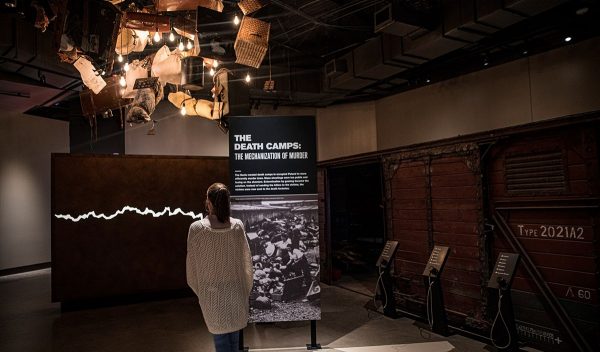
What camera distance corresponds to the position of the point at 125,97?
4.80m

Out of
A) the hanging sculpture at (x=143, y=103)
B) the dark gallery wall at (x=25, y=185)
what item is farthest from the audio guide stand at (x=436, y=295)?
the dark gallery wall at (x=25, y=185)

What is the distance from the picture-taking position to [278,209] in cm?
461

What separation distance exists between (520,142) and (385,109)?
Answer: 5.45 meters

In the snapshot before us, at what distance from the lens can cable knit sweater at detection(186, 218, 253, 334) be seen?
2.88m

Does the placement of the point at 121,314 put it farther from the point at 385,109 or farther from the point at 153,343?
the point at 385,109

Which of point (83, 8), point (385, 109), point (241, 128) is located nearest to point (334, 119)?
point (385, 109)

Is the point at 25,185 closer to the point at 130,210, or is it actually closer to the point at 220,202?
the point at 130,210

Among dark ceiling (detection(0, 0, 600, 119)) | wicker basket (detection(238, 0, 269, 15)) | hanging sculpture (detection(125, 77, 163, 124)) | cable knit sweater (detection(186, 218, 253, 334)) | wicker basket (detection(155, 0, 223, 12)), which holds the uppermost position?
dark ceiling (detection(0, 0, 600, 119))

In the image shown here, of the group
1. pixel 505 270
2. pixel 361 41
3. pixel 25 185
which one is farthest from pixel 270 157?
pixel 25 185

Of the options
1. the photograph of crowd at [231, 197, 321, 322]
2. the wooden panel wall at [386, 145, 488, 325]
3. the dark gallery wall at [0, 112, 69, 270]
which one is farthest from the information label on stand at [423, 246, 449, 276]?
the dark gallery wall at [0, 112, 69, 270]

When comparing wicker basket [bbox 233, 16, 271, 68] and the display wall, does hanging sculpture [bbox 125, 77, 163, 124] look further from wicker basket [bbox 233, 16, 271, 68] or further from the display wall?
the display wall

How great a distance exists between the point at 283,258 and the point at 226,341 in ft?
5.74

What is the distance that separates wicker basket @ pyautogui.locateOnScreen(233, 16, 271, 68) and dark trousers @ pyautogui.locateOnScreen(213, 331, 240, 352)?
96.5 inches

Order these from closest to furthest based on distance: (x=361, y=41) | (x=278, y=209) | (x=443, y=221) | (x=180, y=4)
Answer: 1. (x=180, y=4)
2. (x=278, y=209)
3. (x=443, y=221)
4. (x=361, y=41)
